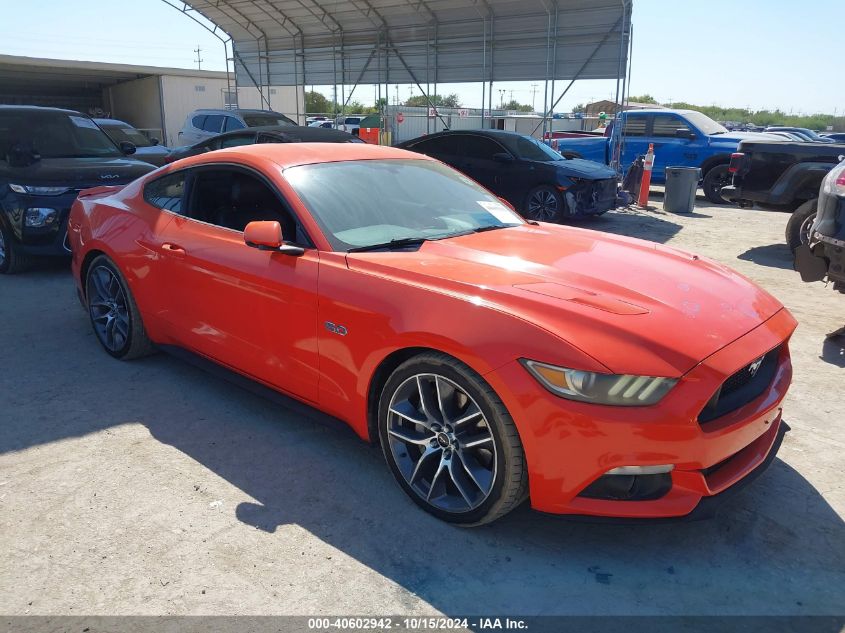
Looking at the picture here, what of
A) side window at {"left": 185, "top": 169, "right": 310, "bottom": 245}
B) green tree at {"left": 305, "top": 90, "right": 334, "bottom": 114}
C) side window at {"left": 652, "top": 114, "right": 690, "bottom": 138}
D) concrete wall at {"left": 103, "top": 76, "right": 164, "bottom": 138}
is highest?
green tree at {"left": 305, "top": 90, "right": 334, "bottom": 114}

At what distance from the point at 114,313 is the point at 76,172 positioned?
3232mm

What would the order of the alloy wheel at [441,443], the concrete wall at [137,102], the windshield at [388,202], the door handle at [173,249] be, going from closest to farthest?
1. the alloy wheel at [441,443]
2. the windshield at [388,202]
3. the door handle at [173,249]
4. the concrete wall at [137,102]

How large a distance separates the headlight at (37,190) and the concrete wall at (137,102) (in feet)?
74.1

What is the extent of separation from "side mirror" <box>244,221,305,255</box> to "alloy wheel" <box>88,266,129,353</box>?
1.70 m

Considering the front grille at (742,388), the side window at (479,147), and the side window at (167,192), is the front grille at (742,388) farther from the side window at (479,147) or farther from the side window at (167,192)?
the side window at (479,147)

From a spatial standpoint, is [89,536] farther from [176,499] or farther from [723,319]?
[723,319]

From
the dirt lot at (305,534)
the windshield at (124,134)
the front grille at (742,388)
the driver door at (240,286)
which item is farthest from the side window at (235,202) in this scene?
the windshield at (124,134)

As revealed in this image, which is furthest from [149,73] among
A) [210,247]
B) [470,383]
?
[470,383]

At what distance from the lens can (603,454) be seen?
7.70 feet

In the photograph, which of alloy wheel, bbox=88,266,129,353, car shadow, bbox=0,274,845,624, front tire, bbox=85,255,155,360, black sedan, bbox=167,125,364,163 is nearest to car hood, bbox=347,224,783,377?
car shadow, bbox=0,274,845,624

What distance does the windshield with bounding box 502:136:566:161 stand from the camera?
35.0ft

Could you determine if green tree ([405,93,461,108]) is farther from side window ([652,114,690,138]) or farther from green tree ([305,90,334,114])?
green tree ([305,90,334,114])

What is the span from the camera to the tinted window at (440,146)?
36.3 feet

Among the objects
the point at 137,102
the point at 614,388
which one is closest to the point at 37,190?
the point at 614,388
